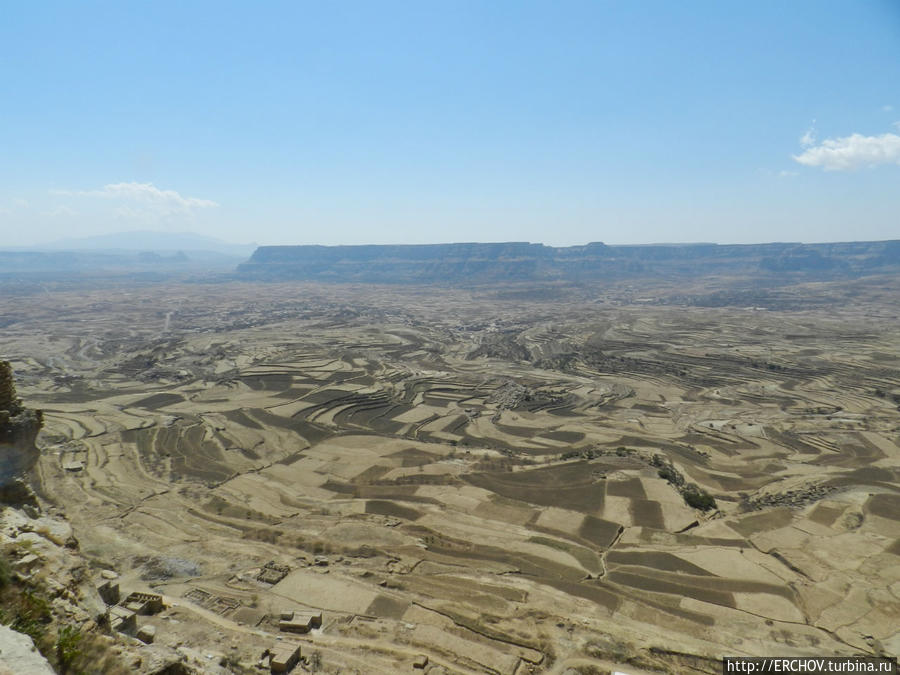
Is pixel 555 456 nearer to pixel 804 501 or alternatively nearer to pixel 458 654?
pixel 804 501

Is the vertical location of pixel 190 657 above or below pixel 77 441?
above

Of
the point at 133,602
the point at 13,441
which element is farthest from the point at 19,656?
the point at 13,441

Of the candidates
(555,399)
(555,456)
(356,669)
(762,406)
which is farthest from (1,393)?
(762,406)

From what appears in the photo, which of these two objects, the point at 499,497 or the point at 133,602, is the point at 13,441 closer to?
the point at 133,602

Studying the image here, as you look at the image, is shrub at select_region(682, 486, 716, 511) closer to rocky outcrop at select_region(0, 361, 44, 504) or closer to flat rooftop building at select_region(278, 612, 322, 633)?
flat rooftop building at select_region(278, 612, 322, 633)

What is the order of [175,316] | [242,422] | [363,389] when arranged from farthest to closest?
[175,316]
[363,389]
[242,422]
